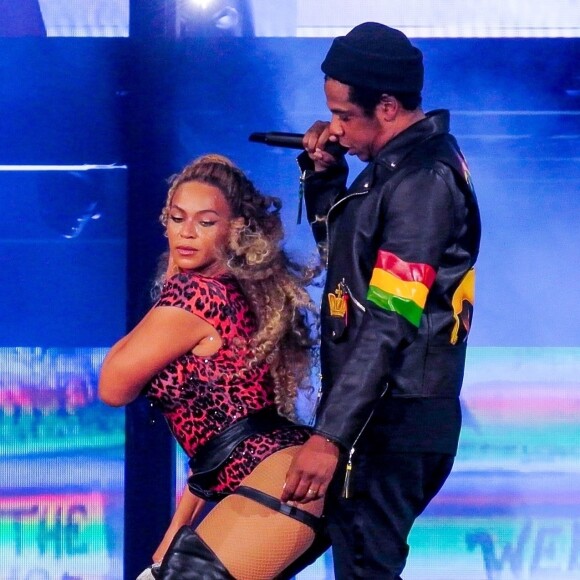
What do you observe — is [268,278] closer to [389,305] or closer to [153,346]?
[153,346]

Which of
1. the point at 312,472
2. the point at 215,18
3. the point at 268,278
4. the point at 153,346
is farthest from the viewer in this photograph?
the point at 215,18

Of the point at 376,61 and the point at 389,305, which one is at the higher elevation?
the point at 376,61

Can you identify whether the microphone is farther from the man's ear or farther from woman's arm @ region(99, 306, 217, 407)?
woman's arm @ region(99, 306, 217, 407)

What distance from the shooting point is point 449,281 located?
204 cm

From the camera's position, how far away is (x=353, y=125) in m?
2.11

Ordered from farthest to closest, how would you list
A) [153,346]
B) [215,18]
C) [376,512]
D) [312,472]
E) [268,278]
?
[215,18] → [268,278] → [153,346] → [376,512] → [312,472]

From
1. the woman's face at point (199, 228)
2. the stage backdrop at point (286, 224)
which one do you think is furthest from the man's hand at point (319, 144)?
the stage backdrop at point (286, 224)

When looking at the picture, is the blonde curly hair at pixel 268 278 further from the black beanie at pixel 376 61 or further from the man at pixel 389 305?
the black beanie at pixel 376 61

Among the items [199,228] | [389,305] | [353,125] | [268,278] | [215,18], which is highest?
[215,18]

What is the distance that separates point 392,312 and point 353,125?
0.38 m

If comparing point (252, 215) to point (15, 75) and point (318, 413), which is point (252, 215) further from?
point (15, 75)

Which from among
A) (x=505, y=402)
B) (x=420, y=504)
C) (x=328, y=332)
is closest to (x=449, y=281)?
(x=328, y=332)

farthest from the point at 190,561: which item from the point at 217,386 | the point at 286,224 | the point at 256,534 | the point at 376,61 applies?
the point at 286,224

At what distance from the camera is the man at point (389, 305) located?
6.34ft
